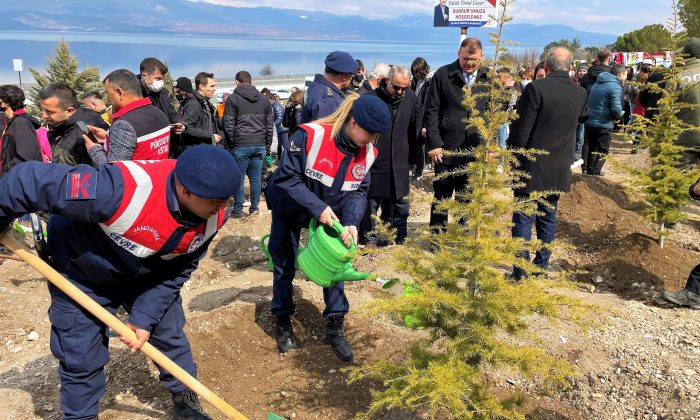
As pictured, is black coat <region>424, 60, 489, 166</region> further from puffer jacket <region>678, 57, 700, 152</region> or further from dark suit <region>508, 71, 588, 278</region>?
puffer jacket <region>678, 57, 700, 152</region>

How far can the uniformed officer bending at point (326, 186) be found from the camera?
328 centimetres

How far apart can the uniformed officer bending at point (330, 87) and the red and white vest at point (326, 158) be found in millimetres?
1446

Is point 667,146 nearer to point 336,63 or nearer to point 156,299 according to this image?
point 336,63

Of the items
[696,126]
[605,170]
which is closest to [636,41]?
[605,170]

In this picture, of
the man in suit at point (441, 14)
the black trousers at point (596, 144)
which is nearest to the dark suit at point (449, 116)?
the black trousers at point (596, 144)

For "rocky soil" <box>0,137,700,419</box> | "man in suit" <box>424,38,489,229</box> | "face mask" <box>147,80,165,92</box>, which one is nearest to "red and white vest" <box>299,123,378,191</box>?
"rocky soil" <box>0,137,700,419</box>

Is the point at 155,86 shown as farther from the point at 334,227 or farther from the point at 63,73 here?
the point at 63,73

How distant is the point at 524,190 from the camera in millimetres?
4992

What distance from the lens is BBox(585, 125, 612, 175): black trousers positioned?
8688mm

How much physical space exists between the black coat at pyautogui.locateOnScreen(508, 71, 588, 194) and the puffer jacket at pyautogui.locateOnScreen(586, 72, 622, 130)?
12.8 feet

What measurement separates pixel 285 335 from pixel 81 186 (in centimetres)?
207

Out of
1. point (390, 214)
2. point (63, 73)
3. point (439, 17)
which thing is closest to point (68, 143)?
point (390, 214)

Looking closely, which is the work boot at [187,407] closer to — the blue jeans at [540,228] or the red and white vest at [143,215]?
the red and white vest at [143,215]

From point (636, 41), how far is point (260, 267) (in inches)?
2301
